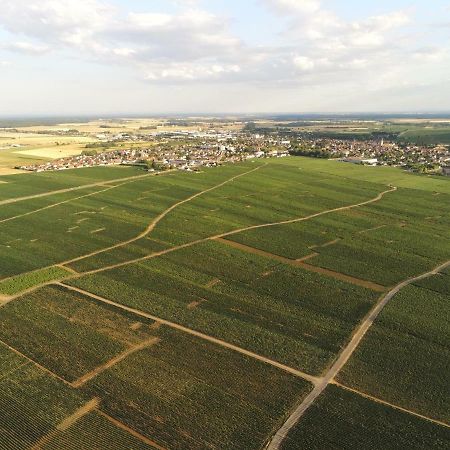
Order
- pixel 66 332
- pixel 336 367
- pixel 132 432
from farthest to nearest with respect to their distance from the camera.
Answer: pixel 66 332 < pixel 336 367 < pixel 132 432

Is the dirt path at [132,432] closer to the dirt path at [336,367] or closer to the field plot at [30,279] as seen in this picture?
the dirt path at [336,367]

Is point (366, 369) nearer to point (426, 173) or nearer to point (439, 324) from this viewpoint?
point (439, 324)

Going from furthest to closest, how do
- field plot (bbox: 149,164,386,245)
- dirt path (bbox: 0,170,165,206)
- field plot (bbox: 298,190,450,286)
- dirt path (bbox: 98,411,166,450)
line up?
dirt path (bbox: 0,170,165,206) < field plot (bbox: 149,164,386,245) < field plot (bbox: 298,190,450,286) < dirt path (bbox: 98,411,166,450)

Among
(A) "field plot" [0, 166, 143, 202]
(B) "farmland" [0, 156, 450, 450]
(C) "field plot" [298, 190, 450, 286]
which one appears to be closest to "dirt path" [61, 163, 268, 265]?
(B) "farmland" [0, 156, 450, 450]

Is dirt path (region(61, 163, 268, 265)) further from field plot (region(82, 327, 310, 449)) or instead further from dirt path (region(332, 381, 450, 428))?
dirt path (region(332, 381, 450, 428))

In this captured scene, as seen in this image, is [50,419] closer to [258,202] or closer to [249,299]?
[249,299]

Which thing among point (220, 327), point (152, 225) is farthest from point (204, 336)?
point (152, 225)
